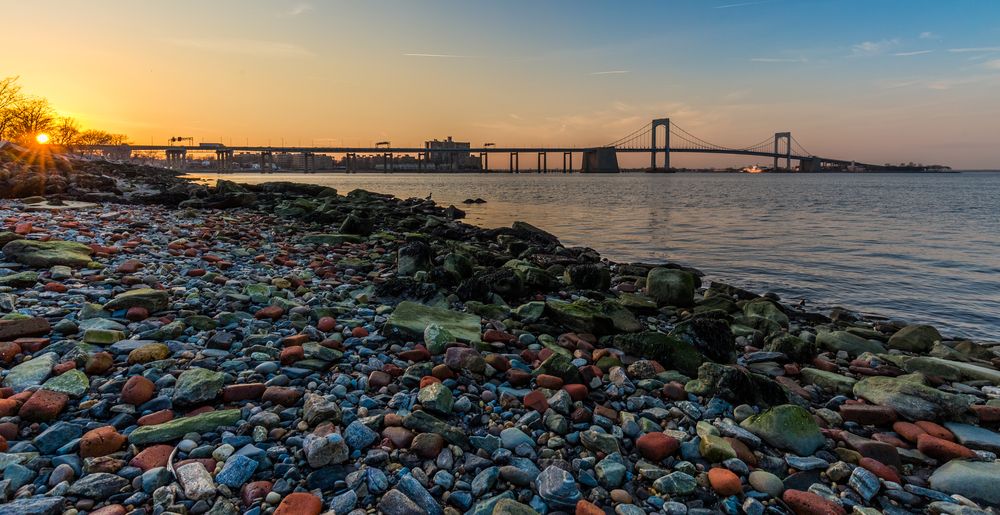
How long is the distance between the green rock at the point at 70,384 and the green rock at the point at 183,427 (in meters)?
0.63

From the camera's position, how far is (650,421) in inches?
115

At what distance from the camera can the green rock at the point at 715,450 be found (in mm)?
2574

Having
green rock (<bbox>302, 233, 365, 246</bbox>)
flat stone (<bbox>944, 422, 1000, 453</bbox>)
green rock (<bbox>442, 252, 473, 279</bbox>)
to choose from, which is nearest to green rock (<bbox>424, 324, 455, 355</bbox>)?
green rock (<bbox>442, 252, 473, 279</bbox>)

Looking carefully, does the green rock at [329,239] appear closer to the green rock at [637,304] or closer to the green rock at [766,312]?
the green rock at [637,304]

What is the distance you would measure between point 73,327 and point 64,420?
144 cm

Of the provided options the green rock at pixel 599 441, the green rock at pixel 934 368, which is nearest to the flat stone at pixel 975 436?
the green rock at pixel 934 368

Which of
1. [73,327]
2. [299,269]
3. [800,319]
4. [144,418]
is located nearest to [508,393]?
[144,418]

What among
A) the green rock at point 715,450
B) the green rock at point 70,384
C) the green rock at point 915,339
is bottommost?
the green rock at point 915,339

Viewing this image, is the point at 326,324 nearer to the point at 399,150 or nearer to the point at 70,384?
the point at 70,384

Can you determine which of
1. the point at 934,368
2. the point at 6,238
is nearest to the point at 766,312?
the point at 934,368

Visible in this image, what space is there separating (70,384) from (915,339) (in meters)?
7.47

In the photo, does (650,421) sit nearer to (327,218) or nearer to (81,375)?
(81,375)

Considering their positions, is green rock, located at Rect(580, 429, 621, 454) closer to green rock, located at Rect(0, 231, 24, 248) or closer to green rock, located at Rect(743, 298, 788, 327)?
green rock, located at Rect(743, 298, 788, 327)

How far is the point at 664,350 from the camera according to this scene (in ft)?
13.4
